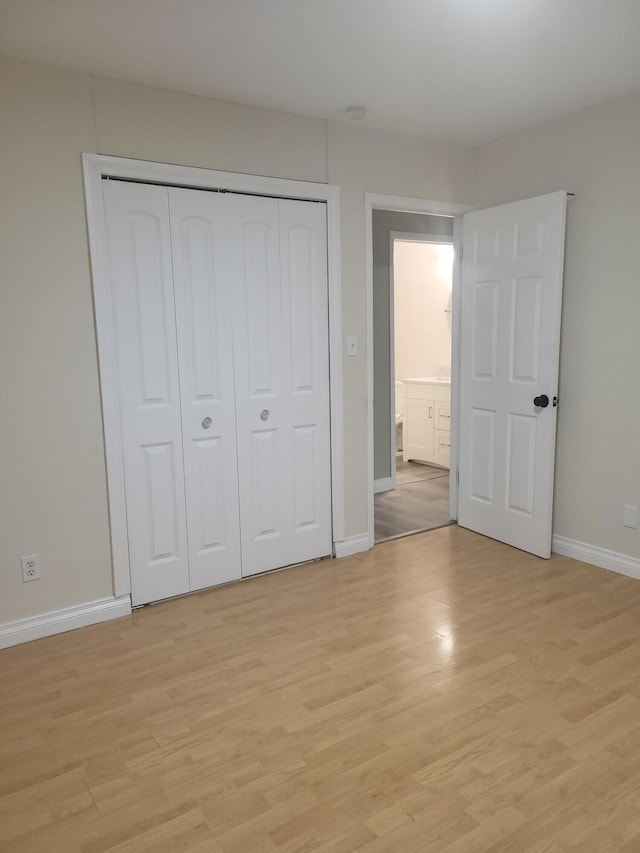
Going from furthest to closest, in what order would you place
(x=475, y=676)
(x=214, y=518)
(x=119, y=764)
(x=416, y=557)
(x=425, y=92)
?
(x=416, y=557) → (x=214, y=518) → (x=425, y=92) → (x=475, y=676) → (x=119, y=764)

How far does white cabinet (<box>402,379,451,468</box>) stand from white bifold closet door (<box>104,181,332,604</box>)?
242cm

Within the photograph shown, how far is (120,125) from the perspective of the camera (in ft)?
9.23

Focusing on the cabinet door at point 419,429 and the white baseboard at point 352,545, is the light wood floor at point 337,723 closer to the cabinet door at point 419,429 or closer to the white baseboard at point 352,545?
the white baseboard at point 352,545

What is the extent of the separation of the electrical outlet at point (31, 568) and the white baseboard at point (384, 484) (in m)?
2.99

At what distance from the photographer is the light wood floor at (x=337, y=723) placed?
1751mm

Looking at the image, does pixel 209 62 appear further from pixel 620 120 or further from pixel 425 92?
pixel 620 120

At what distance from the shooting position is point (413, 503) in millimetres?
4891

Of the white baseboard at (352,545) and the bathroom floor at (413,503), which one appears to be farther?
the bathroom floor at (413,503)

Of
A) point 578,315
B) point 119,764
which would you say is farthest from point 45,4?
point 578,315

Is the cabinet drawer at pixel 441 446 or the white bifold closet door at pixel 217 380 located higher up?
the white bifold closet door at pixel 217 380

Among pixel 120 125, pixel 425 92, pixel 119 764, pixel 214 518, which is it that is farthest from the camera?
pixel 214 518

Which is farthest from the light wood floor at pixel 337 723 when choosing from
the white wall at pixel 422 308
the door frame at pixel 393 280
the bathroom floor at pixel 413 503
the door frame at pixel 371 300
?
the white wall at pixel 422 308

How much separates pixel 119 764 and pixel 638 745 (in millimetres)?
1710

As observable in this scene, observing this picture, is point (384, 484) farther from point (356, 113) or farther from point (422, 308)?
point (356, 113)
